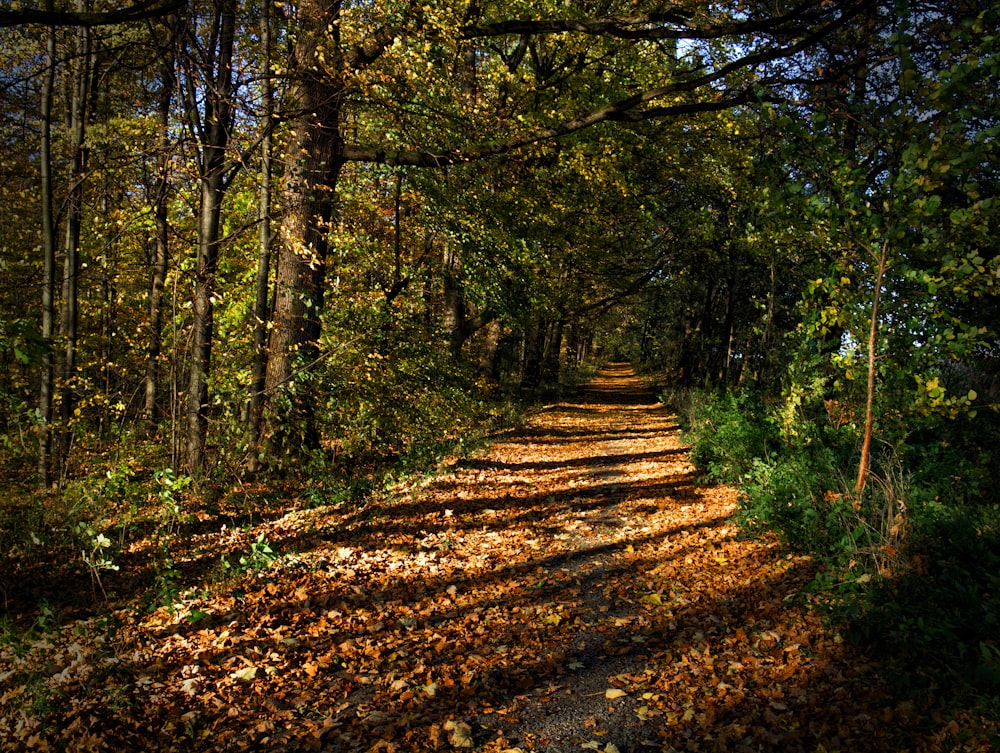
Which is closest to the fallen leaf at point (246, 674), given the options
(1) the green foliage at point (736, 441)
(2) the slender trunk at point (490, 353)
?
(1) the green foliage at point (736, 441)

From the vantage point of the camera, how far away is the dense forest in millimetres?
4516

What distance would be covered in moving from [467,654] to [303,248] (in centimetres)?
553

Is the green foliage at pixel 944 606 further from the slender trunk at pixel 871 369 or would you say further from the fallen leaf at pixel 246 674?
the fallen leaf at pixel 246 674

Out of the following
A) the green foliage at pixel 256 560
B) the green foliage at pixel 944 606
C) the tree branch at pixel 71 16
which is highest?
the tree branch at pixel 71 16

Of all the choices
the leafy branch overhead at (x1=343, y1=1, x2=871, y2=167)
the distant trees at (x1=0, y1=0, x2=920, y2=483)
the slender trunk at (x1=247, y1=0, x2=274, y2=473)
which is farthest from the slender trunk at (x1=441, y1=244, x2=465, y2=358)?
the slender trunk at (x1=247, y1=0, x2=274, y2=473)

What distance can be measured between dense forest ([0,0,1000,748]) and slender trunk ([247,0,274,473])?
63 mm

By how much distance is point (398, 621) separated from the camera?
492 cm

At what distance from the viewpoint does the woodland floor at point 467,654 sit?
3.35m

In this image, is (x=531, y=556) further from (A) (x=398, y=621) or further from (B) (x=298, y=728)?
(B) (x=298, y=728)

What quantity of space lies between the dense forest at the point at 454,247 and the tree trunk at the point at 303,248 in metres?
0.06

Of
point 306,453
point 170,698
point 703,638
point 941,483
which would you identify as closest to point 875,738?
point 703,638

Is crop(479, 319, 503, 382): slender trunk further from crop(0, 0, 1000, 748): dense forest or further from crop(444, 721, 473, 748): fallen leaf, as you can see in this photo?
crop(444, 721, 473, 748): fallen leaf

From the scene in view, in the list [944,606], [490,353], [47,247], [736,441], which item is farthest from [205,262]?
[490,353]

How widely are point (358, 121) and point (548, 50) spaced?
8004mm
